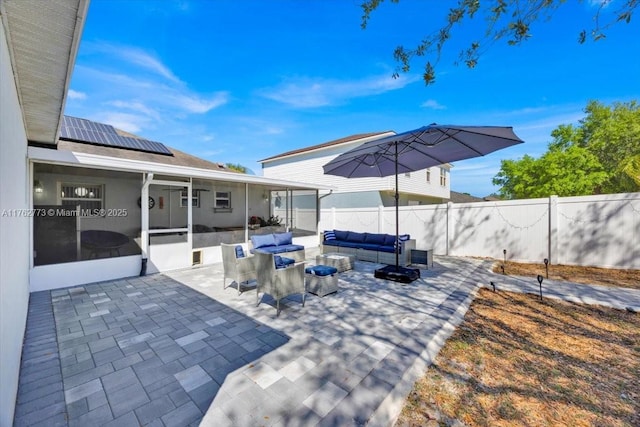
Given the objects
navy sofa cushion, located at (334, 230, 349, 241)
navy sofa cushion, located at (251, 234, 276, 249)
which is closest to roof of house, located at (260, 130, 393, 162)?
navy sofa cushion, located at (334, 230, 349, 241)

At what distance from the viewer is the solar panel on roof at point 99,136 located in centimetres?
838

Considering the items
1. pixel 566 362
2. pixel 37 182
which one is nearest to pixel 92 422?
pixel 566 362

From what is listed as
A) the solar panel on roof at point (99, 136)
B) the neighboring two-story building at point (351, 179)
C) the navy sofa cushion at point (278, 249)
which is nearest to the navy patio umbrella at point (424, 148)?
the navy sofa cushion at point (278, 249)

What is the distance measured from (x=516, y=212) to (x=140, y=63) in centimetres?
1243

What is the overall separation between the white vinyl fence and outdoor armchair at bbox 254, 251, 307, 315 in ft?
24.2

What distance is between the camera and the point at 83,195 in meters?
8.23

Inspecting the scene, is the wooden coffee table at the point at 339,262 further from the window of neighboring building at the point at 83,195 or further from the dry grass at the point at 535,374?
the window of neighboring building at the point at 83,195

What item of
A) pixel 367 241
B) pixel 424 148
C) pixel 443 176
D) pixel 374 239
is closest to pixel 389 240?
pixel 374 239

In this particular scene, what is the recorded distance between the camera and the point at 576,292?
16.9ft

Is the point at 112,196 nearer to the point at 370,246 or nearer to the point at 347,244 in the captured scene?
the point at 347,244

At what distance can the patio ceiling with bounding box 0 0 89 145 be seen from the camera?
178 centimetres

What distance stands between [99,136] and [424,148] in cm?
1041

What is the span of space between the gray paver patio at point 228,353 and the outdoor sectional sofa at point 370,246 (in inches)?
85.8

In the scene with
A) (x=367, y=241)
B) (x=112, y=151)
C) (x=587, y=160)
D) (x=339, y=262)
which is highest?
(x=587, y=160)
